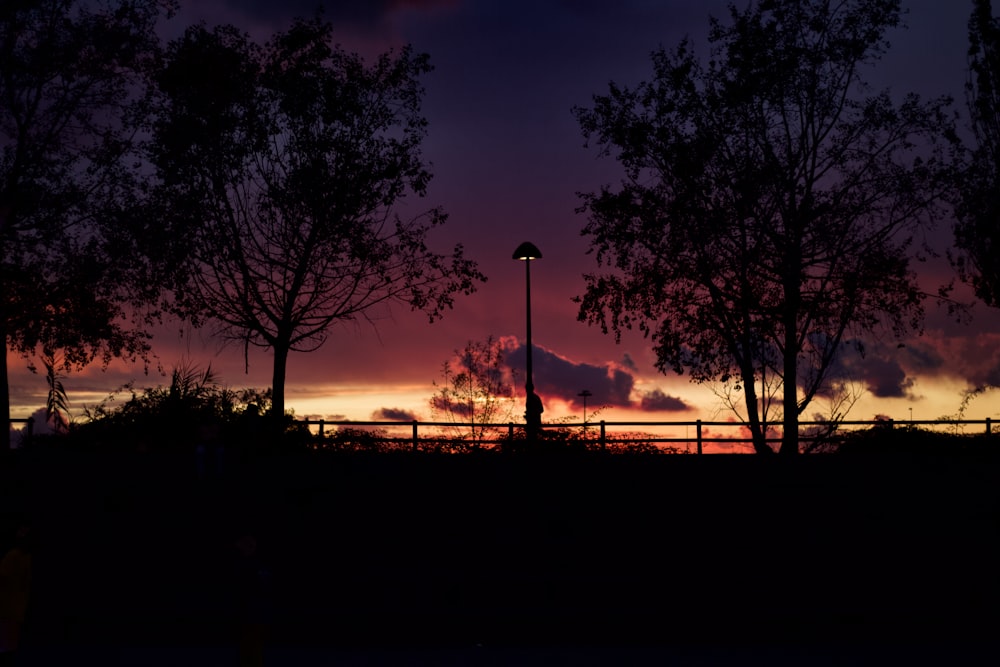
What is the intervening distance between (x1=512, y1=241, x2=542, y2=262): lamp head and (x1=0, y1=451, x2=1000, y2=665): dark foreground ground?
284 inches

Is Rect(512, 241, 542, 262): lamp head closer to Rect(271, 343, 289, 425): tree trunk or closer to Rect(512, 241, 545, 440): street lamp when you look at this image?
Rect(512, 241, 545, 440): street lamp

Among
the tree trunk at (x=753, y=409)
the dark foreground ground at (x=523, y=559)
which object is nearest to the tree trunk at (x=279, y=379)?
the dark foreground ground at (x=523, y=559)

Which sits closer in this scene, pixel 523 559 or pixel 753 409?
pixel 523 559

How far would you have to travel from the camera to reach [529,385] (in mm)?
29844

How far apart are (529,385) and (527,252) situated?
146 inches

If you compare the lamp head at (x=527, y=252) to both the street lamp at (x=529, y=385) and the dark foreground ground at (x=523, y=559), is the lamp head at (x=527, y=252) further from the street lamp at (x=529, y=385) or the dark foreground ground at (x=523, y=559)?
the dark foreground ground at (x=523, y=559)

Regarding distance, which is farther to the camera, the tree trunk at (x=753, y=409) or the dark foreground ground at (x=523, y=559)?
the tree trunk at (x=753, y=409)

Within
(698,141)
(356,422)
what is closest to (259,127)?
(356,422)

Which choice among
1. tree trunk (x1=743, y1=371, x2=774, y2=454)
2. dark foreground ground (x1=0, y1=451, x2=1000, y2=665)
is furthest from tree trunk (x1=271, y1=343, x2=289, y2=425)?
tree trunk (x1=743, y1=371, x2=774, y2=454)

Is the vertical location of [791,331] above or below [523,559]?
above

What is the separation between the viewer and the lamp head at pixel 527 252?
3033 centimetres

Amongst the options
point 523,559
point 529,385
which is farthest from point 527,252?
point 523,559

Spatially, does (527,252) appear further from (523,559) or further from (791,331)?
(523,559)

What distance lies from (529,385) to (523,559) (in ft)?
36.9
